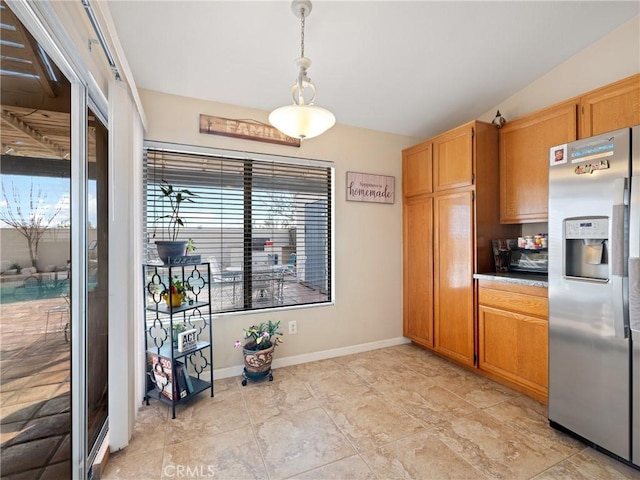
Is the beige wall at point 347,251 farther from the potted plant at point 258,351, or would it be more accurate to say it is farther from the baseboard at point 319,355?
the potted plant at point 258,351

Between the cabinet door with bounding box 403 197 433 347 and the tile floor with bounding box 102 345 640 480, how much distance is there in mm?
678

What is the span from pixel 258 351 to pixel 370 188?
6.69 feet

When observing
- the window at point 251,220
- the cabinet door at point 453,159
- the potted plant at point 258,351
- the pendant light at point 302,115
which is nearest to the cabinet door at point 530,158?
the cabinet door at point 453,159

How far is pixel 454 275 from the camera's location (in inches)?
111

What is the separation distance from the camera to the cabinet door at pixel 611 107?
1919mm

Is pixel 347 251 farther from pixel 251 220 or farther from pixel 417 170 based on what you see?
pixel 417 170

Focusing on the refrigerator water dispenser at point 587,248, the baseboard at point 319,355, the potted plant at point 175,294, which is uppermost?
the refrigerator water dispenser at point 587,248

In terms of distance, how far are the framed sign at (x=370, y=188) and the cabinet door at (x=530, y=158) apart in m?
1.11

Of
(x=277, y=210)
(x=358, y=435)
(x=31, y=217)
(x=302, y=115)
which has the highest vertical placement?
(x=302, y=115)

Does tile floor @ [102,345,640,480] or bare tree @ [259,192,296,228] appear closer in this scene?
tile floor @ [102,345,640,480]

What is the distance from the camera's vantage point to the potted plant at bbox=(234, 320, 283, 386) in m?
Answer: 2.48

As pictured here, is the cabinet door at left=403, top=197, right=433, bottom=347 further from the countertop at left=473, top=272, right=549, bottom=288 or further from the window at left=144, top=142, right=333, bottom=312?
the window at left=144, top=142, right=333, bottom=312

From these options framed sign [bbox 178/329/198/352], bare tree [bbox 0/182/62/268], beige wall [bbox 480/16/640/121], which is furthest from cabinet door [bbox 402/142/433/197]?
bare tree [bbox 0/182/62/268]

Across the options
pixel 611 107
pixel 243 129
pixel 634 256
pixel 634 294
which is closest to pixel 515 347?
pixel 634 294
